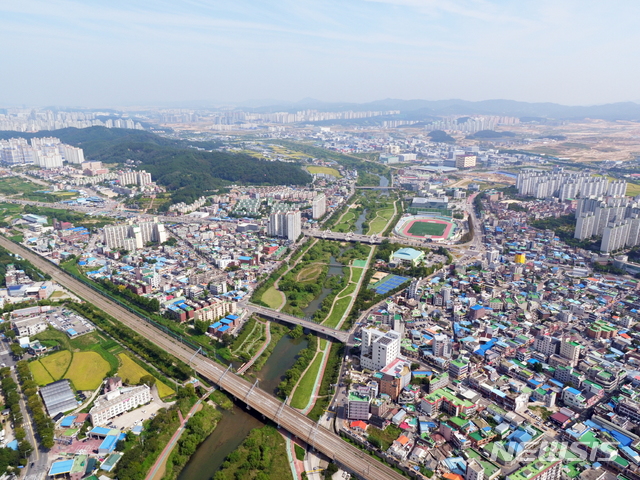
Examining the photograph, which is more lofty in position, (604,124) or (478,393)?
(604,124)

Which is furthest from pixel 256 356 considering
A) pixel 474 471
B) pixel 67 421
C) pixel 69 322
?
pixel 69 322

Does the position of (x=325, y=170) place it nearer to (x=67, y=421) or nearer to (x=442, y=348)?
(x=442, y=348)

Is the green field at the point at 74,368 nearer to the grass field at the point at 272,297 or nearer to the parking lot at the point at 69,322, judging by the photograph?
the parking lot at the point at 69,322

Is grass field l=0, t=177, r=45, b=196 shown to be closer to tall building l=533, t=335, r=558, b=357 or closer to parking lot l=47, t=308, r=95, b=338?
parking lot l=47, t=308, r=95, b=338

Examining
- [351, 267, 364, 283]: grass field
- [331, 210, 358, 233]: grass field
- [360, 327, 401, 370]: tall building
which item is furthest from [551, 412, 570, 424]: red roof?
[331, 210, 358, 233]: grass field

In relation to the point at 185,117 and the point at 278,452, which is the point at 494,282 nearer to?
the point at 278,452

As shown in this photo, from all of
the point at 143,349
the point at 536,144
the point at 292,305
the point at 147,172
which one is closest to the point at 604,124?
the point at 536,144
